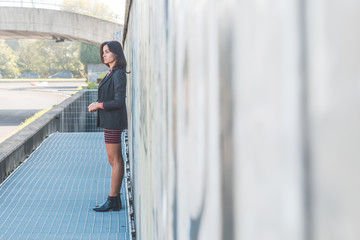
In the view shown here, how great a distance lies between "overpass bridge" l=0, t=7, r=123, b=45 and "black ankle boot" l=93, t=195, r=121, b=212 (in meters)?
30.4

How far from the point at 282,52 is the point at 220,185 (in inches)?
14.9

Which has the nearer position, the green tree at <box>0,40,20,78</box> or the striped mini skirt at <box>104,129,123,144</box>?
the striped mini skirt at <box>104,129,123,144</box>

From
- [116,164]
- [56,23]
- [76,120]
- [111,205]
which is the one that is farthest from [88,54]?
[116,164]

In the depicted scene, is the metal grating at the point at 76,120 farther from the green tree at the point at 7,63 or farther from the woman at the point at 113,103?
the green tree at the point at 7,63

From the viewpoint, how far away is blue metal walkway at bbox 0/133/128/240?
5379mm

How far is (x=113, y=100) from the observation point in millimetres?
5312

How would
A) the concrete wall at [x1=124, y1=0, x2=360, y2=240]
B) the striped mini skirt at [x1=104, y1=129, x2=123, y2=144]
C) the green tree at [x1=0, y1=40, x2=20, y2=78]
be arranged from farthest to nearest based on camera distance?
the green tree at [x1=0, y1=40, x2=20, y2=78]
the striped mini skirt at [x1=104, y1=129, x2=123, y2=144]
the concrete wall at [x1=124, y1=0, x2=360, y2=240]

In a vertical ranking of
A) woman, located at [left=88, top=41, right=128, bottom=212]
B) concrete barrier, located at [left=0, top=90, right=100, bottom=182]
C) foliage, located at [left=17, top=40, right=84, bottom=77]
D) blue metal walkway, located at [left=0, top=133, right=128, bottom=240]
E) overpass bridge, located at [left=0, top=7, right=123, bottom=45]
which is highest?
foliage, located at [left=17, top=40, right=84, bottom=77]

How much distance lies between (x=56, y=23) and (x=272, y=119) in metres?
36.5

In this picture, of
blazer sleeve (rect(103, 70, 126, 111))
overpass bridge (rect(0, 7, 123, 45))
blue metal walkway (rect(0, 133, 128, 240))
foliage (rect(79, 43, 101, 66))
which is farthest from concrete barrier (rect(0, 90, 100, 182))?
foliage (rect(79, 43, 101, 66))

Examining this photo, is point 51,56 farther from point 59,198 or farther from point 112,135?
point 112,135

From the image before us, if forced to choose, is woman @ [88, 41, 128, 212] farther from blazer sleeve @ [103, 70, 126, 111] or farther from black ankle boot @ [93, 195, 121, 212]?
black ankle boot @ [93, 195, 121, 212]

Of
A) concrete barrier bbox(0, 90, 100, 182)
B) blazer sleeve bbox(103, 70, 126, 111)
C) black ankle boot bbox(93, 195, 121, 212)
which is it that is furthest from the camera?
concrete barrier bbox(0, 90, 100, 182)

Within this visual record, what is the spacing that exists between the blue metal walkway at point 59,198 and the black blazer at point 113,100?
3.33ft
